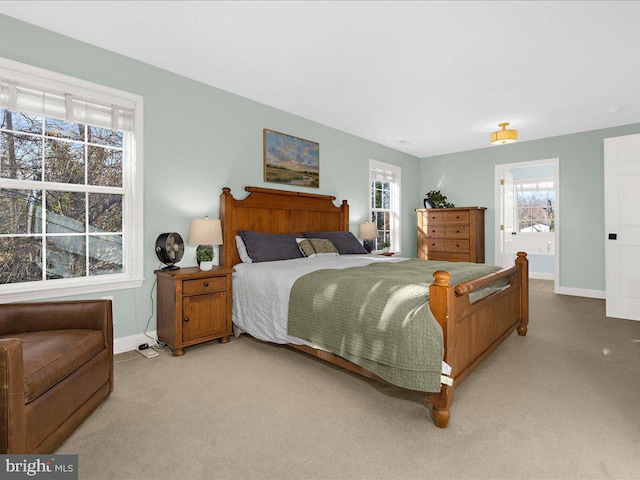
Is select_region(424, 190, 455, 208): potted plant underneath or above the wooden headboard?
above

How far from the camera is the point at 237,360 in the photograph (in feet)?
9.03

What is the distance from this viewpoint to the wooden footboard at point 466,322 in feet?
5.97

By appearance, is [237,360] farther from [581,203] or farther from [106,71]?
[581,203]

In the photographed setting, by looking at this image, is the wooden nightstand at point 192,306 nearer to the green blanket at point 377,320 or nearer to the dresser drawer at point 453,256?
the green blanket at point 377,320

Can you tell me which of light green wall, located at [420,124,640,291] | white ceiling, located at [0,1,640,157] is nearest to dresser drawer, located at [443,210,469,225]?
light green wall, located at [420,124,640,291]

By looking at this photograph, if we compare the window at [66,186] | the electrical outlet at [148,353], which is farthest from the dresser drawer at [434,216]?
the electrical outlet at [148,353]

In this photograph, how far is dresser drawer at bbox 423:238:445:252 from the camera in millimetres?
6059

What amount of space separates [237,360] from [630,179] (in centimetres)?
465

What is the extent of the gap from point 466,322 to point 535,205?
609cm

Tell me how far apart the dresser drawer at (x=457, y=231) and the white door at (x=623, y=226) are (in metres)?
1.96

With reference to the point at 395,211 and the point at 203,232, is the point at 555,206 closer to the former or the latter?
the point at 395,211

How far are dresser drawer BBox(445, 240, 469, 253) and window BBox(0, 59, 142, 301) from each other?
15.9ft

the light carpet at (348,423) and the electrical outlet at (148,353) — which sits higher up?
the electrical outlet at (148,353)

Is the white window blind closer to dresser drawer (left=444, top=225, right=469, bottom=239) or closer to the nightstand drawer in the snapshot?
the nightstand drawer
